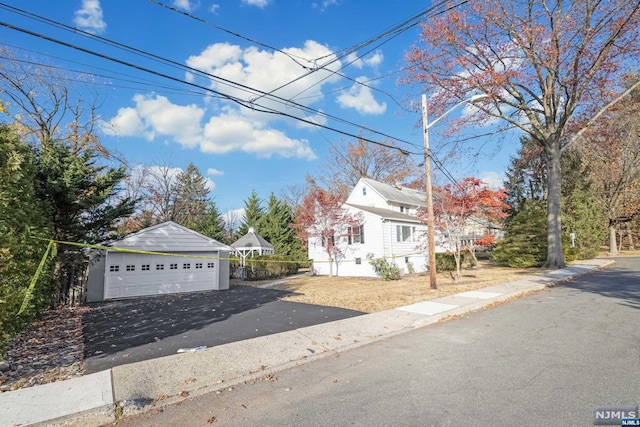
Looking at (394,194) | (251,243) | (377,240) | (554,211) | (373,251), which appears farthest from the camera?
(251,243)

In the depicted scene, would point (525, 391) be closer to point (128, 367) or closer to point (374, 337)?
point (374, 337)

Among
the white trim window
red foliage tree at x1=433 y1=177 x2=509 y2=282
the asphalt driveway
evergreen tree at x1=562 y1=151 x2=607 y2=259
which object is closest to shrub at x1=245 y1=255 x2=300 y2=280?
the white trim window

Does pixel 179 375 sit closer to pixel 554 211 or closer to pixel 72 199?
pixel 72 199

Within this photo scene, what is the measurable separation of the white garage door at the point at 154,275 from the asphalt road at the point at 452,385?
1224 cm

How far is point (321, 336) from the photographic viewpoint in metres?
6.37

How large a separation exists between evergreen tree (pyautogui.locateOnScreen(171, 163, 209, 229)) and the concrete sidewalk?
25979 millimetres

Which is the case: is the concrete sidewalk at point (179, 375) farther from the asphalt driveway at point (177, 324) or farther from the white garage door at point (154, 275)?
the white garage door at point (154, 275)

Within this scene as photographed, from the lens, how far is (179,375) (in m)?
4.48

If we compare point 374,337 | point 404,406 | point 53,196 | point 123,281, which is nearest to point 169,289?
point 123,281

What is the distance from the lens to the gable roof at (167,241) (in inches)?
568

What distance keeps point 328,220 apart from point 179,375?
17.6 metres

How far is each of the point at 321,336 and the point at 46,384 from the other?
420 cm

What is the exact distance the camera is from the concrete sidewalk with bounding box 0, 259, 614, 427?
3.53 meters

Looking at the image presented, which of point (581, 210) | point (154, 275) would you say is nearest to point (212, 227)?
point (154, 275)
